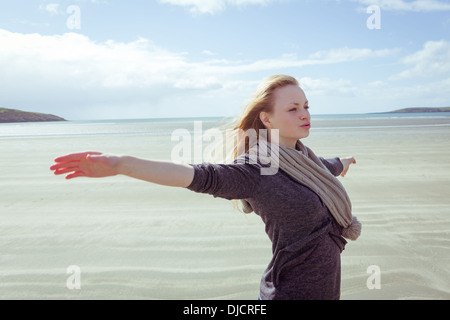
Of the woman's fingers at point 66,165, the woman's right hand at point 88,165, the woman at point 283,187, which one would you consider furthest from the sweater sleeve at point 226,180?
the woman's fingers at point 66,165

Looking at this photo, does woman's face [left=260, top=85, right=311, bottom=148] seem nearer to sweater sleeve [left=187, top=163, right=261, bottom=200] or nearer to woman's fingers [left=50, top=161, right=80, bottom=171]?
sweater sleeve [left=187, top=163, right=261, bottom=200]

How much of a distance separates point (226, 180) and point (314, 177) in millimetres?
564

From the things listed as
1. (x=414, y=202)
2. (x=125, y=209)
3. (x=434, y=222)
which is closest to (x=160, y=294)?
(x=125, y=209)

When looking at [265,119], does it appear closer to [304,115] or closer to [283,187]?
[304,115]

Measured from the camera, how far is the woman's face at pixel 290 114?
2.08m

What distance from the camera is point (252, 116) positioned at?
2248mm

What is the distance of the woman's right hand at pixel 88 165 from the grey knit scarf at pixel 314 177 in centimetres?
68

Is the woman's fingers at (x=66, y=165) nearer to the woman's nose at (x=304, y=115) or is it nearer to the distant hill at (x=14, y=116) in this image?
the woman's nose at (x=304, y=115)

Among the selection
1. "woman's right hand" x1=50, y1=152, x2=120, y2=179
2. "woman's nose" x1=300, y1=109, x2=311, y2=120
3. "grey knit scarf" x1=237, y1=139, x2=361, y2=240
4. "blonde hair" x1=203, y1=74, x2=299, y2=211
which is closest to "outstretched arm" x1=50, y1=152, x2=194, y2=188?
"woman's right hand" x1=50, y1=152, x2=120, y2=179

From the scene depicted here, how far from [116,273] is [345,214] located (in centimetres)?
253

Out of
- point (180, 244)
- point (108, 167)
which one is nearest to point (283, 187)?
point (108, 167)

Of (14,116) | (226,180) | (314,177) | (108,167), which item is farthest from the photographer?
(14,116)

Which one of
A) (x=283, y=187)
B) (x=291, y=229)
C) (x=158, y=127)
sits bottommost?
(x=291, y=229)
